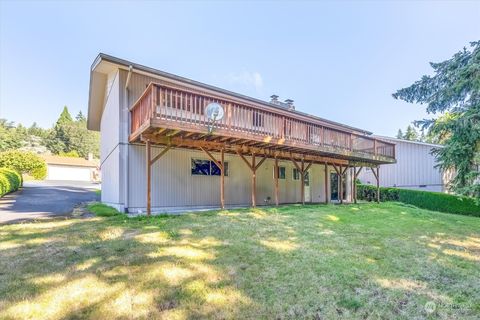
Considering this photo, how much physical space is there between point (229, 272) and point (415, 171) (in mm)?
19750

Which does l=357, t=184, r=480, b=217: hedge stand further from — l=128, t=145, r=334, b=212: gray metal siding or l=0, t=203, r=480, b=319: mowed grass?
l=0, t=203, r=480, b=319: mowed grass

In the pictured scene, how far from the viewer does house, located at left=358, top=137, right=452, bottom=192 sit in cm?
1881

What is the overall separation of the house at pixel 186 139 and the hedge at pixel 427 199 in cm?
618

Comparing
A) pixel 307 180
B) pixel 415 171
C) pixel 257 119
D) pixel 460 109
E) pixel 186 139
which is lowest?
pixel 307 180

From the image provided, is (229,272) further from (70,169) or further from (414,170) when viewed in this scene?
(70,169)

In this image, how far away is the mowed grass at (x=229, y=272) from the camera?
322 cm

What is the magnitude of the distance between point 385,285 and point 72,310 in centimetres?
407

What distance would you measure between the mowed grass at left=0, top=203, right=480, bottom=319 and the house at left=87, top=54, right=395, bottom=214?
2.65 metres

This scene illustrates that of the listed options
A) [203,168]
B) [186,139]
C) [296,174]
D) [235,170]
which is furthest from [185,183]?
[296,174]

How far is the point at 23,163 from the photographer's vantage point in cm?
2698

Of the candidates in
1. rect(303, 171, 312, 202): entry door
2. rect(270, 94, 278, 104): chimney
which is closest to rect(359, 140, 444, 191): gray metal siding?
rect(303, 171, 312, 202): entry door

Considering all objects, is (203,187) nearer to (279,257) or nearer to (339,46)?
(279,257)

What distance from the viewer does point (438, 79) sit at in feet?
26.0

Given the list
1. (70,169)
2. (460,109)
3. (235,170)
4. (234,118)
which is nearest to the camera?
(460,109)
